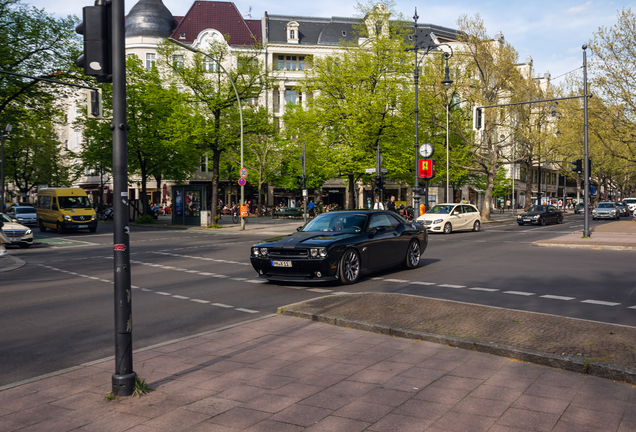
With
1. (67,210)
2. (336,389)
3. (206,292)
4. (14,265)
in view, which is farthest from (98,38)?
(67,210)

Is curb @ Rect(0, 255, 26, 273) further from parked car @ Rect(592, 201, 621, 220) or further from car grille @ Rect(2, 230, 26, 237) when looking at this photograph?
parked car @ Rect(592, 201, 621, 220)

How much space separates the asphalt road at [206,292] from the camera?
6492 millimetres

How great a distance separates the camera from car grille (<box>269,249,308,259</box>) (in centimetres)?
994

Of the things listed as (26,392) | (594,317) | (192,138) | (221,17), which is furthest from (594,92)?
(221,17)

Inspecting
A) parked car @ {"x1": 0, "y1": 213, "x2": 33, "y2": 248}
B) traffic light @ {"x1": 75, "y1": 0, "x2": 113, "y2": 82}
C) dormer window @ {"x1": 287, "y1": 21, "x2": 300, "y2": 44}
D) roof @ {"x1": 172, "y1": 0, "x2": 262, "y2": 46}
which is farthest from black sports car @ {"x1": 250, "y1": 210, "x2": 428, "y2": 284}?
roof @ {"x1": 172, "y1": 0, "x2": 262, "y2": 46}

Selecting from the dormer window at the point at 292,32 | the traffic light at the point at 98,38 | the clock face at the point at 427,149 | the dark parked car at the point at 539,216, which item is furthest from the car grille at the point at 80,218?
the dormer window at the point at 292,32

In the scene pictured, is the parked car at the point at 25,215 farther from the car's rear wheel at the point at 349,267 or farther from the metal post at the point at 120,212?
the metal post at the point at 120,212

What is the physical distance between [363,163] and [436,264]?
21781 millimetres

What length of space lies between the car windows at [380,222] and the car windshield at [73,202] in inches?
950

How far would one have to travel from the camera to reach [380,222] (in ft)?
38.5

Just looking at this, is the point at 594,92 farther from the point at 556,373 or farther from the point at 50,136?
the point at 50,136

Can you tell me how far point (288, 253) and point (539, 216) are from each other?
29.5 meters

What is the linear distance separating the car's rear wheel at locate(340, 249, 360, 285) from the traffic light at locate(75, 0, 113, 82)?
6.57m

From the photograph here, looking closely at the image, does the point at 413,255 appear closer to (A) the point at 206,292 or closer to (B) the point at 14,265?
(A) the point at 206,292
